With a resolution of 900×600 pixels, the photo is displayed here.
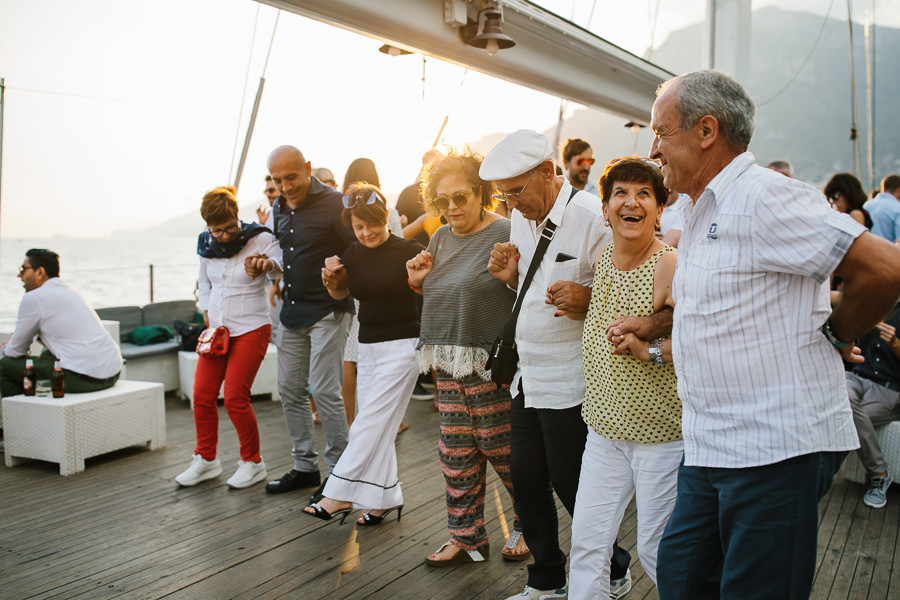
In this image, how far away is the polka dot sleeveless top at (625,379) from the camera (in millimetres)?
1989

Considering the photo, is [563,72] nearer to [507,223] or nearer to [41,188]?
[507,223]

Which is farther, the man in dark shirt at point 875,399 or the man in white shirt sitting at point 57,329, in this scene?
the man in white shirt sitting at point 57,329

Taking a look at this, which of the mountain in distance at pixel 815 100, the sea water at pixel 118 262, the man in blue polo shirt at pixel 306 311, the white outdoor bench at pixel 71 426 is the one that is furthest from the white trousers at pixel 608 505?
the mountain in distance at pixel 815 100

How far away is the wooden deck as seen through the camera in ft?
9.43

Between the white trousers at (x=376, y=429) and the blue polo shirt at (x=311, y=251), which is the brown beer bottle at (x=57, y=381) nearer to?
the blue polo shirt at (x=311, y=251)

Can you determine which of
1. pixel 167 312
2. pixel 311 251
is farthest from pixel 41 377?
pixel 167 312

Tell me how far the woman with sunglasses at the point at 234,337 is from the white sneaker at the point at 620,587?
2364mm

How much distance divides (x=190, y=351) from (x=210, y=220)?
Answer: 3.22 meters

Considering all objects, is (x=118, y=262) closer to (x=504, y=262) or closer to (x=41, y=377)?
(x=41, y=377)

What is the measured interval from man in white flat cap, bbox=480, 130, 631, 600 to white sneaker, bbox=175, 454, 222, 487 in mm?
2423

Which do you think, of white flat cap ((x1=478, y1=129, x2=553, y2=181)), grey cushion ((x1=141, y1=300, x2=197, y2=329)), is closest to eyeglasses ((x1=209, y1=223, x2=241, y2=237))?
white flat cap ((x1=478, y1=129, x2=553, y2=181))

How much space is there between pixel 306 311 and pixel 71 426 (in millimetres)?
1870

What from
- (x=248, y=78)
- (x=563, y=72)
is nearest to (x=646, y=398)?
(x=563, y=72)

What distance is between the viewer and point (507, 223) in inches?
117
